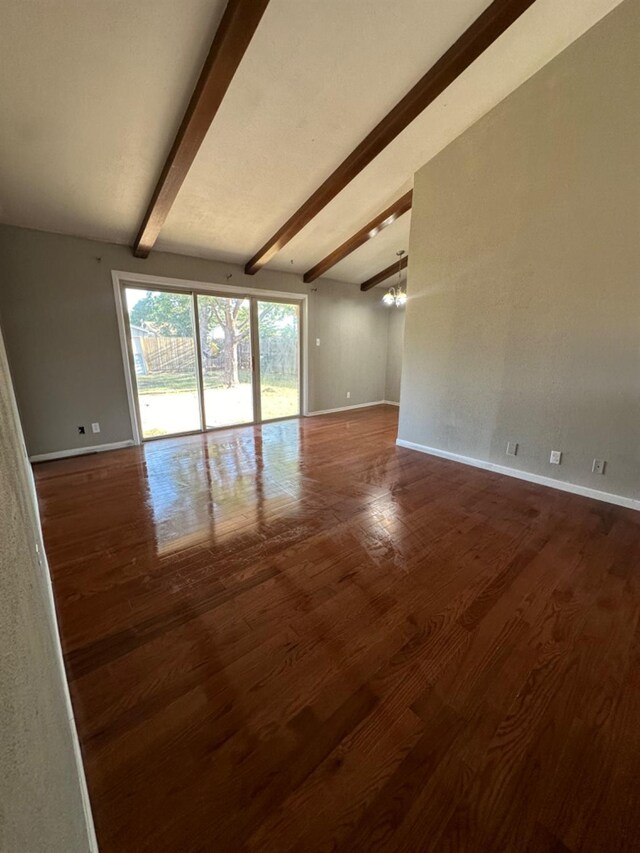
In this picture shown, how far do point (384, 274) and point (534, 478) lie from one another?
4643 millimetres

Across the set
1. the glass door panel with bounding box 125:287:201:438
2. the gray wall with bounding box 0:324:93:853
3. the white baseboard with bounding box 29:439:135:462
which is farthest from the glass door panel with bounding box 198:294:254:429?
the gray wall with bounding box 0:324:93:853

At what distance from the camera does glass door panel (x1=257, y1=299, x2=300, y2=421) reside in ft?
18.0

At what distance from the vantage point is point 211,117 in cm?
238

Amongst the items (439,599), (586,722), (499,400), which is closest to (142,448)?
(439,599)

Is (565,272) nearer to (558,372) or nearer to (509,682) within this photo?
(558,372)

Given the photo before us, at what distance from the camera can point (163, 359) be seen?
14.9ft

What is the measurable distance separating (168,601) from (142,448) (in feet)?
9.96

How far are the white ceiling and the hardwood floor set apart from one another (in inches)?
111

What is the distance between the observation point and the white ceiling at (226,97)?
200 centimetres

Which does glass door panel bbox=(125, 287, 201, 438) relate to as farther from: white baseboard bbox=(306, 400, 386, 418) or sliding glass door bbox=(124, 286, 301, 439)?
white baseboard bbox=(306, 400, 386, 418)

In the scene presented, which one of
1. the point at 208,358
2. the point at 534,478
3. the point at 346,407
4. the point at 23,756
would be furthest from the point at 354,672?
the point at 346,407

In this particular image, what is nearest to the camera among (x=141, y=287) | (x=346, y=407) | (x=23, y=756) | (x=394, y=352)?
(x=23, y=756)

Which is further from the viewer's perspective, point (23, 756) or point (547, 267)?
point (547, 267)

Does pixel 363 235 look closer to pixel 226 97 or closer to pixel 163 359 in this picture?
pixel 226 97
